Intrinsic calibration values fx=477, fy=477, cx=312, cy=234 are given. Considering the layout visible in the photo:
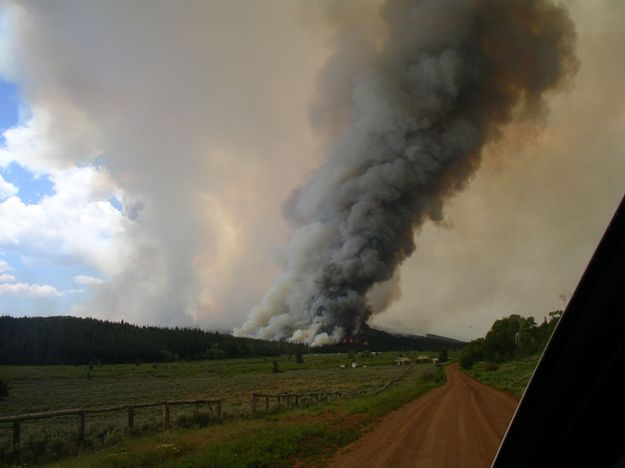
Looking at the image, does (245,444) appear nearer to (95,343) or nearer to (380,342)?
(95,343)

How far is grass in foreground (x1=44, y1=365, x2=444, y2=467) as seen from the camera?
821cm

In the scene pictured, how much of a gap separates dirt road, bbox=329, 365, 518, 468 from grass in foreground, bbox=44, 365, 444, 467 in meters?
0.57

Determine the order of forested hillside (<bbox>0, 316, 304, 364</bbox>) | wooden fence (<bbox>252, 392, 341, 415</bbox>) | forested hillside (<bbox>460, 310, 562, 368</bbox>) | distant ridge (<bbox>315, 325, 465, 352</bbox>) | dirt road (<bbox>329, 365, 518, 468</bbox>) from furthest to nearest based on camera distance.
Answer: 1. distant ridge (<bbox>315, 325, 465, 352</bbox>)
2. forested hillside (<bbox>0, 316, 304, 364</bbox>)
3. wooden fence (<bbox>252, 392, 341, 415</bbox>)
4. dirt road (<bbox>329, 365, 518, 468</bbox>)
5. forested hillside (<bbox>460, 310, 562, 368</bbox>)

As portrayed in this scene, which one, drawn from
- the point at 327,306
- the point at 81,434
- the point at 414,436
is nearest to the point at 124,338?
the point at 81,434

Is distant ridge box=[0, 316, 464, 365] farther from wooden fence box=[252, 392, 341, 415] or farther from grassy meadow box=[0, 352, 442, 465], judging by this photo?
wooden fence box=[252, 392, 341, 415]

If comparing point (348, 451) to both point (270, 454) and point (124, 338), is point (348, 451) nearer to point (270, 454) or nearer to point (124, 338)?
point (270, 454)

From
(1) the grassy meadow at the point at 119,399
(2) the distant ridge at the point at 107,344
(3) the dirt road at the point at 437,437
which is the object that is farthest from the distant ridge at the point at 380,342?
(3) the dirt road at the point at 437,437

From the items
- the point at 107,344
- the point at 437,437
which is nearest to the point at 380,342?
the point at 107,344

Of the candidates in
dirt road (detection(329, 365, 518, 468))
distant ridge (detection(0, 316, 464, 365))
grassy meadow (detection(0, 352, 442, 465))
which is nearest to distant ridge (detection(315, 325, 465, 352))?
distant ridge (detection(0, 316, 464, 365))

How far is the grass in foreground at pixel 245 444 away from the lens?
821 centimetres

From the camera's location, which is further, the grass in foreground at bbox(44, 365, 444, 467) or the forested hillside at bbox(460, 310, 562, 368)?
the grass in foreground at bbox(44, 365, 444, 467)

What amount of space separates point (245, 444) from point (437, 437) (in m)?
3.95

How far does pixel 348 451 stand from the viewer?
29.8 feet

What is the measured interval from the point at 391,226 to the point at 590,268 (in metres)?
64.4
